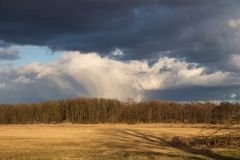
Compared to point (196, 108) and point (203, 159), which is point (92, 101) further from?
point (203, 159)

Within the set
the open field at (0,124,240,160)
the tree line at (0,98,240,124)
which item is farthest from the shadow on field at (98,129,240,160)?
the tree line at (0,98,240,124)

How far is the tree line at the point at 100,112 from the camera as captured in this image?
9650 centimetres

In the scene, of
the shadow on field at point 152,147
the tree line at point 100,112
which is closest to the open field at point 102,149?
the shadow on field at point 152,147

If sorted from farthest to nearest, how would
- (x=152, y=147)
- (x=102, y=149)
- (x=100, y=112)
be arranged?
1. (x=100, y=112)
2. (x=152, y=147)
3. (x=102, y=149)

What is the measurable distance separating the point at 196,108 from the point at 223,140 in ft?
216

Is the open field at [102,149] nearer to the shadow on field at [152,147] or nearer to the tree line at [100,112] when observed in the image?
the shadow on field at [152,147]

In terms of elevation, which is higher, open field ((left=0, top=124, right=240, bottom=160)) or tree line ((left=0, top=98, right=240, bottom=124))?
tree line ((left=0, top=98, right=240, bottom=124))

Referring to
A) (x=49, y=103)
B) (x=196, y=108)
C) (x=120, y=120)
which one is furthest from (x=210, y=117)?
(x=49, y=103)

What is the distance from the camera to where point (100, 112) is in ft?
341

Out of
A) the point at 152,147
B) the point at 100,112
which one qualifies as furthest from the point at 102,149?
the point at 100,112

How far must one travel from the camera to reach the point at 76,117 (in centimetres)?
10481

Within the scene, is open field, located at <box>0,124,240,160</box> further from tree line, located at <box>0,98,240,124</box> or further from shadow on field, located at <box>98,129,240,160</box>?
tree line, located at <box>0,98,240,124</box>

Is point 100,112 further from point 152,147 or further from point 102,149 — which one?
point 102,149

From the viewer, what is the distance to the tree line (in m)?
96.5
